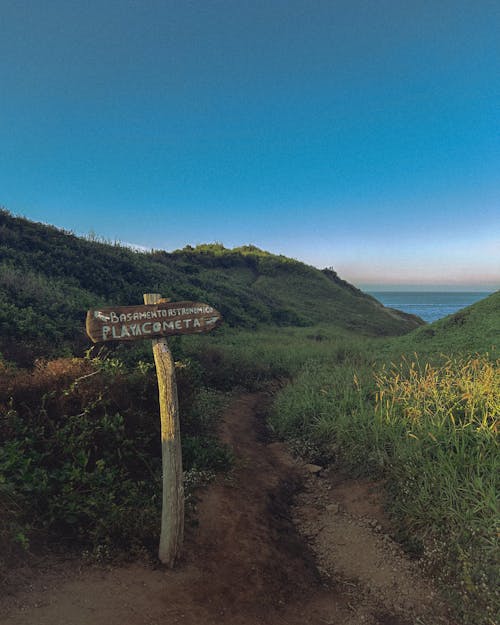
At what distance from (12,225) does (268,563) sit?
18526 mm

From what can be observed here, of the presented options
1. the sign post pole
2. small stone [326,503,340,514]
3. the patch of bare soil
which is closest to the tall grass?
the patch of bare soil

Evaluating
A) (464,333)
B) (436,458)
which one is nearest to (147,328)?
(436,458)

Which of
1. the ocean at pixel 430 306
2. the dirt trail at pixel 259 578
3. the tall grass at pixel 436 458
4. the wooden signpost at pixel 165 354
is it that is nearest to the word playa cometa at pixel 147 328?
the wooden signpost at pixel 165 354

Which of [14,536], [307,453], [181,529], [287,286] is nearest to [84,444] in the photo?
[14,536]

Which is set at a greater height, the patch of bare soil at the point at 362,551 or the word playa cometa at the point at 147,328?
the word playa cometa at the point at 147,328

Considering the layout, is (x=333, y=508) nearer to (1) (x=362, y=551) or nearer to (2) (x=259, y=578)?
(1) (x=362, y=551)

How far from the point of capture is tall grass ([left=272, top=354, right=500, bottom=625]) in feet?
11.8

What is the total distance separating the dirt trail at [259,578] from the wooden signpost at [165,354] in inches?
15.4

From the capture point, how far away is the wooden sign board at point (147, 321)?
3713mm

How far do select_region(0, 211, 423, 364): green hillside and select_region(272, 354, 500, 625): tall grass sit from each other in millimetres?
6127

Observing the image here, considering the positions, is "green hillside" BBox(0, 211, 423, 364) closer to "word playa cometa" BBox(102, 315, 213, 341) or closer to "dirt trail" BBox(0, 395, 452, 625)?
"word playa cometa" BBox(102, 315, 213, 341)

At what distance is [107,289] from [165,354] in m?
12.8

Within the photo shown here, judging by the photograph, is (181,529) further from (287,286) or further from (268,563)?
(287,286)

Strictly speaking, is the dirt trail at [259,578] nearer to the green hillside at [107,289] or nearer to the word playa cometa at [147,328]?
the word playa cometa at [147,328]
